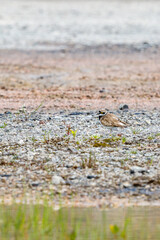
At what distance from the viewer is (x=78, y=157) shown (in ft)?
23.8

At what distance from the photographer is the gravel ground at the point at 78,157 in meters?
6.25

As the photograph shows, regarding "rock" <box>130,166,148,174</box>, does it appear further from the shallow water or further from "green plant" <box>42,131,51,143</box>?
the shallow water

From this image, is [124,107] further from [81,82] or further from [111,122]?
[81,82]

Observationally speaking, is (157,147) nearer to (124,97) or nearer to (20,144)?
(20,144)

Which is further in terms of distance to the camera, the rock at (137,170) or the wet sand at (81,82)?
the wet sand at (81,82)

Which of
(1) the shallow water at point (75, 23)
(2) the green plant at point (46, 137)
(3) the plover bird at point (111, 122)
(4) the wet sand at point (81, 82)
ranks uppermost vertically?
(1) the shallow water at point (75, 23)

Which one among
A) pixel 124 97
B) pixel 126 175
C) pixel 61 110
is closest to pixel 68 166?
pixel 126 175

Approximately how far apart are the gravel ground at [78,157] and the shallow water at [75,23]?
35.7 ft

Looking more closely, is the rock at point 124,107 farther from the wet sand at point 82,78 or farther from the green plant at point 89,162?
the green plant at point 89,162

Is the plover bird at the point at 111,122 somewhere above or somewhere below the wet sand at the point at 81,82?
below

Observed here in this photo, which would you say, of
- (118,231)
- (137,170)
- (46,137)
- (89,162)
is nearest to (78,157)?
(89,162)

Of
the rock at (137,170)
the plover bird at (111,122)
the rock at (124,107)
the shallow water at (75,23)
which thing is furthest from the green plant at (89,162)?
the shallow water at (75,23)

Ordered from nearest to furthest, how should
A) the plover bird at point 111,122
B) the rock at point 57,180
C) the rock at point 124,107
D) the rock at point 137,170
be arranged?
1. the rock at point 57,180
2. the rock at point 137,170
3. the plover bird at point 111,122
4. the rock at point 124,107

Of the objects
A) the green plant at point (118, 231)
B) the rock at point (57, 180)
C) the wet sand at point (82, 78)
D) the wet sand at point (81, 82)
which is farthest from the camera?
the wet sand at point (82, 78)
